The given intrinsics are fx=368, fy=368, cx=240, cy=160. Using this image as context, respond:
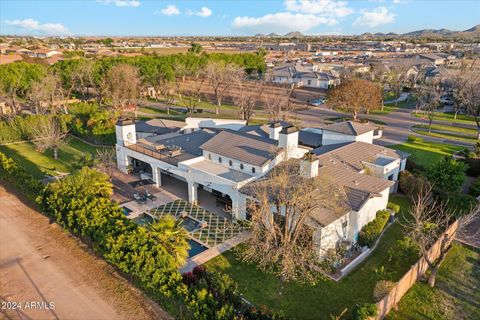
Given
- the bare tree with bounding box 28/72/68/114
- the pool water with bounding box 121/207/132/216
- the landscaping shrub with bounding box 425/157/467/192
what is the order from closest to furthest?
the pool water with bounding box 121/207/132/216 → the landscaping shrub with bounding box 425/157/467/192 → the bare tree with bounding box 28/72/68/114

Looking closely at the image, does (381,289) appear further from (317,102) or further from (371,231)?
(317,102)

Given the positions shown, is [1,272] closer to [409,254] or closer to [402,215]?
[409,254]

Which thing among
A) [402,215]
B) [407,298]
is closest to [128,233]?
[407,298]

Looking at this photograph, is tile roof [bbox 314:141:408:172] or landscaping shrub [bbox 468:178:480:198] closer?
tile roof [bbox 314:141:408:172]

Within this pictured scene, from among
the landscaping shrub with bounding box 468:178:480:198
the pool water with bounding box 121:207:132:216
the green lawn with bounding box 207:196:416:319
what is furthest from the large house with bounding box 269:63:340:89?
the green lawn with bounding box 207:196:416:319

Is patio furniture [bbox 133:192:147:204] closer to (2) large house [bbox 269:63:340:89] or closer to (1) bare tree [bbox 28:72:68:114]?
(1) bare tree [bbox 28:72:68:114]

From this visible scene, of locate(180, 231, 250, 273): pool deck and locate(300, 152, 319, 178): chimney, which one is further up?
locate(300, 152, 319, 178): chimney
